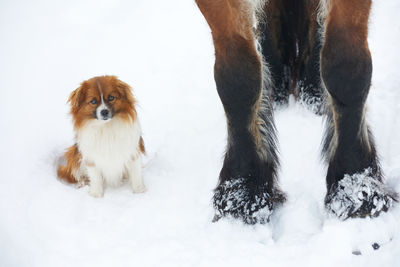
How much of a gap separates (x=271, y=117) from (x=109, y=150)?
1.36m

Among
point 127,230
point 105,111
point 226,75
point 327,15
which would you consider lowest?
point 127,230

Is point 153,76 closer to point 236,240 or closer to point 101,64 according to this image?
point 101,64

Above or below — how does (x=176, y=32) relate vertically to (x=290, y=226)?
above

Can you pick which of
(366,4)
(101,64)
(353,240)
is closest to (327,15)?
(366,4)

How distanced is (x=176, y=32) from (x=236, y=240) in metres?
3.25

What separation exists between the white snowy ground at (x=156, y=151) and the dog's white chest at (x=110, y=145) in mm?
214

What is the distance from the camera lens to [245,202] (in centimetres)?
219

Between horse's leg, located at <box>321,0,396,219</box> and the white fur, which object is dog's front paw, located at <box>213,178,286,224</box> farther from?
the white fur

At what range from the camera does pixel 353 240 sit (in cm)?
194

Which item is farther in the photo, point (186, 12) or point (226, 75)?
point (186, 12)

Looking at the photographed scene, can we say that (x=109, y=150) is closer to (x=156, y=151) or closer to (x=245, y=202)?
(x=156, y=151)

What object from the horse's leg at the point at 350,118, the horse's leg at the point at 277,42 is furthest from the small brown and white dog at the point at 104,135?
the horse's leg at the point at 350,118

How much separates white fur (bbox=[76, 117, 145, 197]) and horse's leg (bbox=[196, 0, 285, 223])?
105 cm

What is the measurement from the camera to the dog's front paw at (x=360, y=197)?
6.63ft
